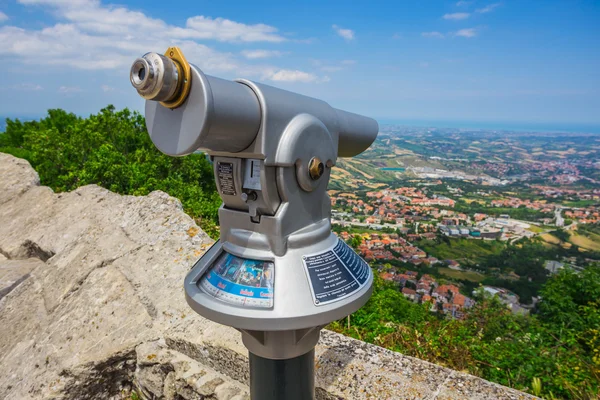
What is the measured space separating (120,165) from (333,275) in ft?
29.9

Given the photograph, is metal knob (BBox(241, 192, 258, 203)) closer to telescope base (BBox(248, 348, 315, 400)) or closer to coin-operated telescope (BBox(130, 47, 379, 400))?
coin-operated telescope (BBox(130, 47, 379, 400))

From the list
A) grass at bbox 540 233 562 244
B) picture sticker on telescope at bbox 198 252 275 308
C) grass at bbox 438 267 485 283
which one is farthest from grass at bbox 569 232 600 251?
picture sticker on telescope at bbox 198 252 275 308

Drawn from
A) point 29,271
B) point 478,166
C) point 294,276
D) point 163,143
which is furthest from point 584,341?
point 478,166

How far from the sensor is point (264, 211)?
1.64m

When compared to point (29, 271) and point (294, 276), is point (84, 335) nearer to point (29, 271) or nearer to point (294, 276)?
point (29, 271)

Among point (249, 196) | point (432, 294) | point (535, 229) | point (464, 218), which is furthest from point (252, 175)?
point (535, 229)

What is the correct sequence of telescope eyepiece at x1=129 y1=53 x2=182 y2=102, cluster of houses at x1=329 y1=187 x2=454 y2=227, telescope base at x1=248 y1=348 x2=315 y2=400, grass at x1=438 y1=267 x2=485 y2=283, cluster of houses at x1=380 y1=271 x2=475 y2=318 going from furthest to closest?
cluster of houses at x1=329 y1=187 x2=454 y2=227
grass at x1=438 y1=267 x2=485 y2=283
cluster of houses at x1=380 y1=271 x2=475 y2=318
telescope base at x1=248 y1=348 x2=315 y2=400
telescope eyepiece at x1=129 y1=53 x2=182 y2=102

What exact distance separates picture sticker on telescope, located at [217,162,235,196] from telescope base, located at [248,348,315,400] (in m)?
0.81

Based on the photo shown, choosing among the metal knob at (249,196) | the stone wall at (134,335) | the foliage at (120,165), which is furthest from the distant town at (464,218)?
the foliage at (120,165)

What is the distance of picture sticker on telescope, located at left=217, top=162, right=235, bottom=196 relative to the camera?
1.63 m

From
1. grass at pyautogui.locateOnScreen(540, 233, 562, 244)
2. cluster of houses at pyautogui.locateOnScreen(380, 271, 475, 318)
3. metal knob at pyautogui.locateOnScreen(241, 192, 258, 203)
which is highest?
metal knob at pyautogui.locateOnScreen(241, 192, 258, 203)

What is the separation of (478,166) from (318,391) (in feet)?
153

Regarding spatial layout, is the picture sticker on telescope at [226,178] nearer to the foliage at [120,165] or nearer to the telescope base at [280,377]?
the telescope base at [280,377]

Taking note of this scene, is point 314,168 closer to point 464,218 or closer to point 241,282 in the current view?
point 241,282
